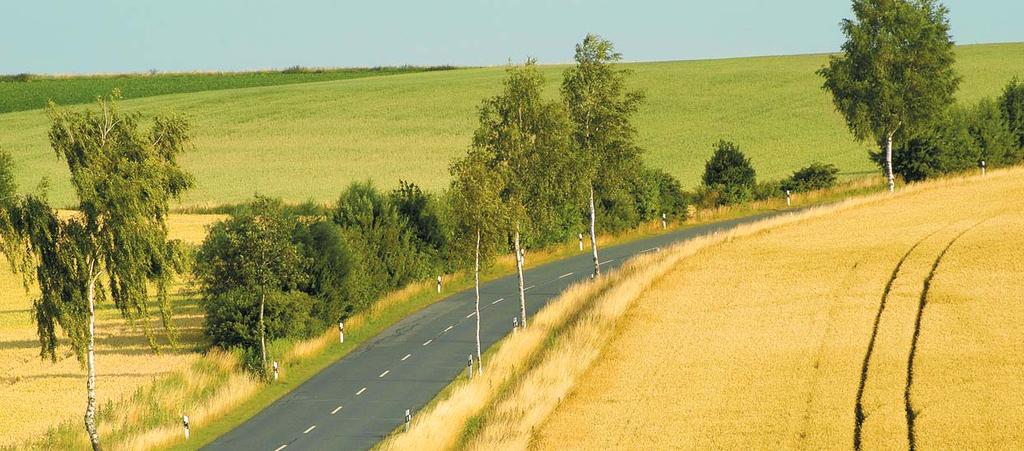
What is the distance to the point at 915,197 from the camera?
7006 centimetres

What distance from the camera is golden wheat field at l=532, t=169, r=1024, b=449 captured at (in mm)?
30109

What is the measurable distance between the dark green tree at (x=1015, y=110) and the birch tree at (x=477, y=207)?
172 feet

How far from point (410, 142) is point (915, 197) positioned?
204 ft

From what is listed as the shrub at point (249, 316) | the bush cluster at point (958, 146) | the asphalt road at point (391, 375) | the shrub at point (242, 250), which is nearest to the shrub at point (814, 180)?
the bush cluster at point (958, 146)

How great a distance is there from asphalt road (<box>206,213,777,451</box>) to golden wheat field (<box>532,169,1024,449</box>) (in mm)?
5919

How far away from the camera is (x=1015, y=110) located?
9131 centimetres

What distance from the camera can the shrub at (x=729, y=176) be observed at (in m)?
82.5

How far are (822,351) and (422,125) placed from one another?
96.8m

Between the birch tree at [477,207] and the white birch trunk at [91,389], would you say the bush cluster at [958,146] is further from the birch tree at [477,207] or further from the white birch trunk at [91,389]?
the white birch trunk at [91,389]

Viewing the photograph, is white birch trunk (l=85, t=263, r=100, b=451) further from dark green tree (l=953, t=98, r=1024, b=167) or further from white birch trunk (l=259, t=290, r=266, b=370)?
dark green tree (l=953, t=98, r=1024, b=167)

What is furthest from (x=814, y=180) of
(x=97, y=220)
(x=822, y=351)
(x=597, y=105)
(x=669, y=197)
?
(x=97, y=220)

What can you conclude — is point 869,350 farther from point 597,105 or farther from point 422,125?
point 422,125

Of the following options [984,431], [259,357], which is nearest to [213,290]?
[259,357]

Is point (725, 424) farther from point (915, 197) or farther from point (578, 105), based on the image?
point (915, 197)
